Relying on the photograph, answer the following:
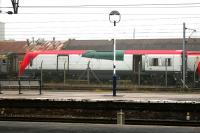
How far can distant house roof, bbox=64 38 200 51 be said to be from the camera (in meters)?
54.7

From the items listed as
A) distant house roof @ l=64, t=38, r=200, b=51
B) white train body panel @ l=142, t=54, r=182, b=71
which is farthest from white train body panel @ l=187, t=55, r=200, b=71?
distant house roof @ l=64, t=38, r=200, b=51

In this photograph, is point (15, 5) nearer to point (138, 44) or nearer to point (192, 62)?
point (192, 62)

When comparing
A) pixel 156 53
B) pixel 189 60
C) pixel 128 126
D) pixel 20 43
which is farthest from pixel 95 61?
pixel 20 43

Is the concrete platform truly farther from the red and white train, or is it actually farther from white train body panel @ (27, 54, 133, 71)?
white train body panel @ (27, 54, 133, 71)

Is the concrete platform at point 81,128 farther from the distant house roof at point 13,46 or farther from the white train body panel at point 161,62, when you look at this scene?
the distant house roof at point 13,46

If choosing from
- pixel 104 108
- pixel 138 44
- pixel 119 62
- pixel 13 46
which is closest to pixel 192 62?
pixel 119 62

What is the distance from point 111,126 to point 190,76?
79.5 feet

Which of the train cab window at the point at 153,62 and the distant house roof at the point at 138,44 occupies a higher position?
the distant house roof at the point at 138,44

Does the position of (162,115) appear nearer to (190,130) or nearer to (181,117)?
(181,117)

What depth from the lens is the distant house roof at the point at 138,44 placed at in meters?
54.7

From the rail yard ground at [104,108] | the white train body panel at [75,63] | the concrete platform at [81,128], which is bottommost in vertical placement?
the concrete platform at [81,128]

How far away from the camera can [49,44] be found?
68.2m

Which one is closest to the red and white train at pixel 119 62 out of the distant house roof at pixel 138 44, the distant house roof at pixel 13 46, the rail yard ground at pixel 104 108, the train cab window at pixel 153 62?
the train cab window at pixel 153 62

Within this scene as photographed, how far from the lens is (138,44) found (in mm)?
56938
